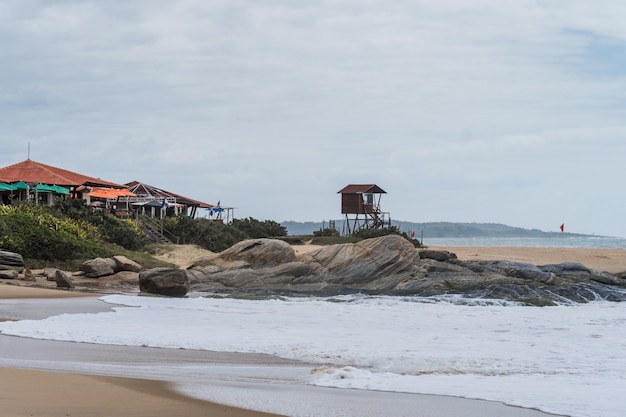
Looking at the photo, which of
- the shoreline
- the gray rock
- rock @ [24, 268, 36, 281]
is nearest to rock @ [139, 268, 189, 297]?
A: rock @ [24, 268, 36, 281]

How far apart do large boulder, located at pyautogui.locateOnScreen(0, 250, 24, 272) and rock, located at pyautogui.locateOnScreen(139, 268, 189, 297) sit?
553cm

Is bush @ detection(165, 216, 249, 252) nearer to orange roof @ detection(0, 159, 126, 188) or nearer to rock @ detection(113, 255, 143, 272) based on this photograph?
orange roof @ detection(0, 159, 126, 188)

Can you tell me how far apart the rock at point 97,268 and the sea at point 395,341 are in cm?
559

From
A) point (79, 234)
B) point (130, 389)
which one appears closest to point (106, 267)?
point (79, 234)

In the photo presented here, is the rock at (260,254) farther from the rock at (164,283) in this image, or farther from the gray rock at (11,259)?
the gray rock at (11,259)

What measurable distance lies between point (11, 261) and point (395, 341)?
60.2 ft

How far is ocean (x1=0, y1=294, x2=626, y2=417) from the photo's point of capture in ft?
34.9

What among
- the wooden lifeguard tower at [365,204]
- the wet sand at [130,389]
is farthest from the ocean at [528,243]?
the wet sand at [130,389]

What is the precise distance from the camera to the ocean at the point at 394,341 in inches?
419

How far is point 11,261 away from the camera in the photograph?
2909 centimetres

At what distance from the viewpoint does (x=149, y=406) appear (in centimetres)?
884

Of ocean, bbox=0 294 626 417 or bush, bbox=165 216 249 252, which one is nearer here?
ocean, bbox=0 294 626 417

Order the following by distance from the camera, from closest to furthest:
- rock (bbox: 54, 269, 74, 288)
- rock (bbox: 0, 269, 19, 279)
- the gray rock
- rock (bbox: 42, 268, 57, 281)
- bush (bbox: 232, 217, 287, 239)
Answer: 1. rock (bbox: 54, 269, 74, 288)
2. rock (bbox: 0, 269, 19, 279)
3. rock (bbox: 42, 268, 57, 281)
4. the gray rock
5. bush (bbox: 232, 217, 287, 239)

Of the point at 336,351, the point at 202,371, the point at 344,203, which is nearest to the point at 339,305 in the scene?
the point at 336,351
